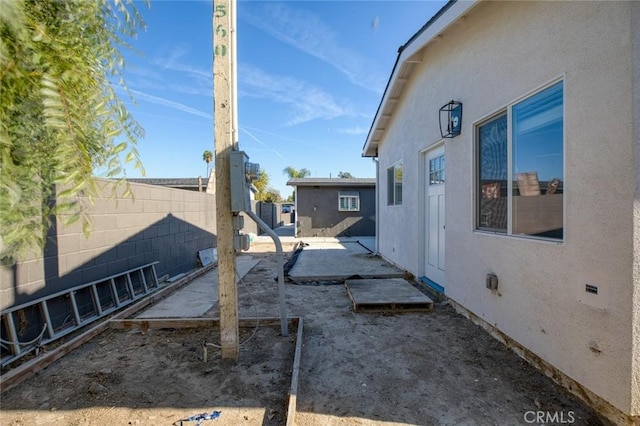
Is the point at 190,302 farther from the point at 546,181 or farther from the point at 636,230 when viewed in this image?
the point at 636,230

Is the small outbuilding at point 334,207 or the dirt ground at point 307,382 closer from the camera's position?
the dirt ground at point 307,382

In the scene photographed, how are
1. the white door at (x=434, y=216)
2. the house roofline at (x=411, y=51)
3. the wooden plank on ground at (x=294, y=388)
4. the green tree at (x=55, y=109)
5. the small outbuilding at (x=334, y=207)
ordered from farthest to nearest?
the small outbuilding at (x=334, y=207) < the white door at (x=434, y=216) < the house roofline at (x=411, y=51) < the wooden plank on ground at (x=294, y=388) < the green tree at (x=55, y=109)

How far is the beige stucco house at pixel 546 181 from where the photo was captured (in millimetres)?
1937

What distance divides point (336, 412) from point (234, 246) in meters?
1.60

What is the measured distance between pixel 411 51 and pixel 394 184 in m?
3.12

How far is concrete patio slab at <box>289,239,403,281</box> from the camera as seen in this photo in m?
6.11

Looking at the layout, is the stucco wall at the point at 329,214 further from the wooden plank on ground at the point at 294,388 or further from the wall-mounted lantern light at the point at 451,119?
the wooden plank on ground at the point at 294,388

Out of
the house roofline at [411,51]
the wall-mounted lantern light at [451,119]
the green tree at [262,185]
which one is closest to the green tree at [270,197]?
the green tree at [262,185]

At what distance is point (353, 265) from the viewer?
7266mm

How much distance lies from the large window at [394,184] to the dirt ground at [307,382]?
13.0ft

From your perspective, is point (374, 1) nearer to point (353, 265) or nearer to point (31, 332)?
point (353, 265)

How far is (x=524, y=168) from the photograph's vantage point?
298 cm

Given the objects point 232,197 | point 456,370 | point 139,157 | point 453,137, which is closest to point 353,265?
point 453,137

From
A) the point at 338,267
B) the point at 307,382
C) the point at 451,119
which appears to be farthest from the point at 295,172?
the point at 307,382
